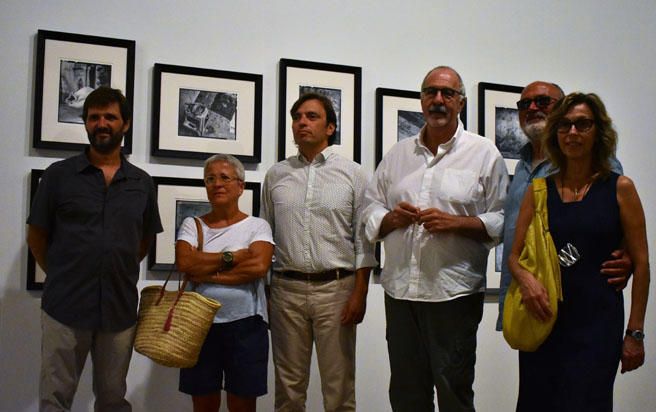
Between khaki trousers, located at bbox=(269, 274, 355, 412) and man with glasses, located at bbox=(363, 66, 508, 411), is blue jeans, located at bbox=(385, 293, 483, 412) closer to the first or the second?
man with glasses, located at bbox=(363, 66, 508, 411)

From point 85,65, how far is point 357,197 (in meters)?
1.40

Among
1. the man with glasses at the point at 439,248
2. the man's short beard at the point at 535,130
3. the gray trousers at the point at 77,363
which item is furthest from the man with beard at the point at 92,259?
the man's short beard at the point at 535,130

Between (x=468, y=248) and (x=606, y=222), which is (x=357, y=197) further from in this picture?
(x=606, y=222)

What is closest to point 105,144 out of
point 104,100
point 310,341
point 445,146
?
point 104,100

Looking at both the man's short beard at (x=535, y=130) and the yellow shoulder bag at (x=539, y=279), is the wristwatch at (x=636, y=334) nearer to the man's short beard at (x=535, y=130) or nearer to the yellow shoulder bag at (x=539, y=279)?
the yellow shoulder bag at (x=539, y=279)

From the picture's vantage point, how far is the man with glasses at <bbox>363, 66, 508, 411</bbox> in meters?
2.30

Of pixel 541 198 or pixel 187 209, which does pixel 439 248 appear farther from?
pixel 187 209

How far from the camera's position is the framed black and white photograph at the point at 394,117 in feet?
11.4

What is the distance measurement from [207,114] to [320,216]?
0.90 m

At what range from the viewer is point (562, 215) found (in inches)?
81.2

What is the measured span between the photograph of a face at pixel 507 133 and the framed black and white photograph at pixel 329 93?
847 mm

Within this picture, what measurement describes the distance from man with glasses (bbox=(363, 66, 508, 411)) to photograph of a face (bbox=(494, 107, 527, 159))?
4.19ft

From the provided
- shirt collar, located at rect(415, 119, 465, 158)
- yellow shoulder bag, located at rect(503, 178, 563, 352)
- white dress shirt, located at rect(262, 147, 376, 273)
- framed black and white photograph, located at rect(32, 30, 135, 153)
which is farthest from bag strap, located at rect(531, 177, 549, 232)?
framed black and white photograph, located at rect(32, 30, 135, 153)

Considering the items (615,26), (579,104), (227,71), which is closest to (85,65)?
(227,71)
